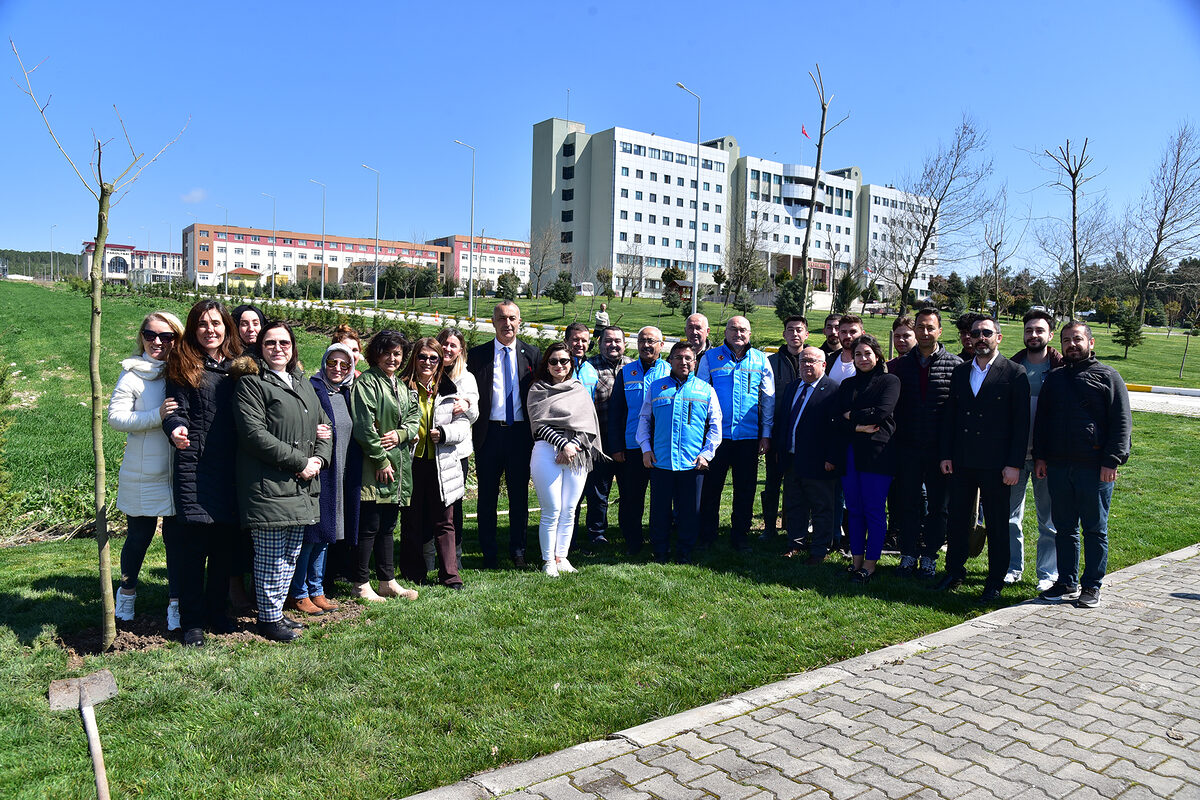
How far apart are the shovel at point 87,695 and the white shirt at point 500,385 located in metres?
3.16

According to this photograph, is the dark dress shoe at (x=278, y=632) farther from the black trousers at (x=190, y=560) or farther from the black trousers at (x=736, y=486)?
the black trousers at (x=736, y=486)

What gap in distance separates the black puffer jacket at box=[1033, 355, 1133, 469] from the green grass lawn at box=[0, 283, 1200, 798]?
1.26 meters

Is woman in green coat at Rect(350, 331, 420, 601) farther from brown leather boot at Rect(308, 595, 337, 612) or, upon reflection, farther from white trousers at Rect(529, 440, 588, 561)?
white trousers at Rect(529, 440, 588, 561)

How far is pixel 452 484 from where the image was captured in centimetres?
586

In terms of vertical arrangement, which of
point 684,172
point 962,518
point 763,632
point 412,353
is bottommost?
point 763,632

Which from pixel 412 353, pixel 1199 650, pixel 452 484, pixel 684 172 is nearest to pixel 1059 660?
pixel 1199 650

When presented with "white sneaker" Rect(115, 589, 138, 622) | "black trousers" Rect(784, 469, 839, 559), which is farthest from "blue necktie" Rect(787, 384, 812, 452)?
"white sneaker" Rect(115, 589, 138, 622)

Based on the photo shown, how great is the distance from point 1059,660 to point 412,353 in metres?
4.76

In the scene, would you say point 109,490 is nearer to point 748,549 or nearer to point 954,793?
point 748,549

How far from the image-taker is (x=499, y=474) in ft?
21.1

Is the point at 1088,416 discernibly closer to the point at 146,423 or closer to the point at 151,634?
the point at 146,423

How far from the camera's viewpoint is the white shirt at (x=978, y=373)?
602cm

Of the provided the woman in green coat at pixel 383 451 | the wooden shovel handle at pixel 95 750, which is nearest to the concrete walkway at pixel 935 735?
the wooden shovel handle at pixel 95 750

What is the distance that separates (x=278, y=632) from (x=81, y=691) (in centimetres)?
107
